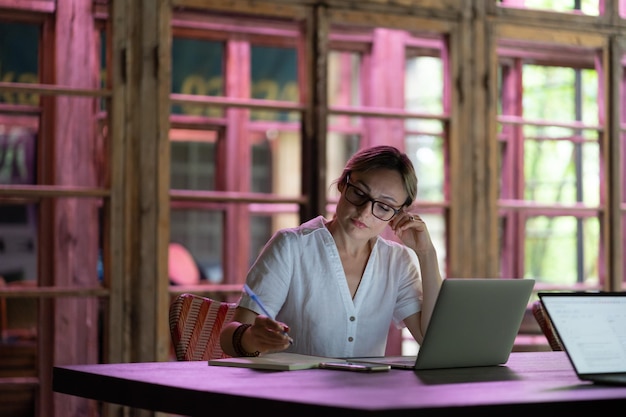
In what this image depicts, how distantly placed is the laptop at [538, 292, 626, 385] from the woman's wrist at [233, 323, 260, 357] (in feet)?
2.86

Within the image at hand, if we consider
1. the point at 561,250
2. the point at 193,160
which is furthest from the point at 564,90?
the point at 193,160

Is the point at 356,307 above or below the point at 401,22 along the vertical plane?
below

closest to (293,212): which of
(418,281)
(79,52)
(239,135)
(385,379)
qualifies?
(239,135)

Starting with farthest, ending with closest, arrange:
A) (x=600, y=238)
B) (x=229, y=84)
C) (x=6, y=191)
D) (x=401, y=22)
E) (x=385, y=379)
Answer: (x=229, y=84) → (x=600, y=238) → (x=401, y=22) → (x=6, y=191) → (x=385, y=379)

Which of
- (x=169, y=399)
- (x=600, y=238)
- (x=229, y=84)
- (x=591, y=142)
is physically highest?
(x=229, y=84)

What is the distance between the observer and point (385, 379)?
240 cm

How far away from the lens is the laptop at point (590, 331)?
8.04 ft

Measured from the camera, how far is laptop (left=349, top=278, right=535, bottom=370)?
2607 mm

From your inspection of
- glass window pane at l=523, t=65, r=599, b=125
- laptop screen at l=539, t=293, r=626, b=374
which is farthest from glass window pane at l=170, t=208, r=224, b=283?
laptop screen at l=539, t=293, r=626, b=374

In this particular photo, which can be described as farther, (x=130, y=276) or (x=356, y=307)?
(x=130, y=276)

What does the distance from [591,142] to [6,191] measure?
307 cm

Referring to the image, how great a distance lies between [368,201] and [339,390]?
1.24 meters

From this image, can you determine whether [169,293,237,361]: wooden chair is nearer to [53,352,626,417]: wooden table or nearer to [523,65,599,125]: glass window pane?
[53,352,626,417]: wooden table

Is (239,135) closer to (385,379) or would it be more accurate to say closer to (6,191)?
(6,191)
